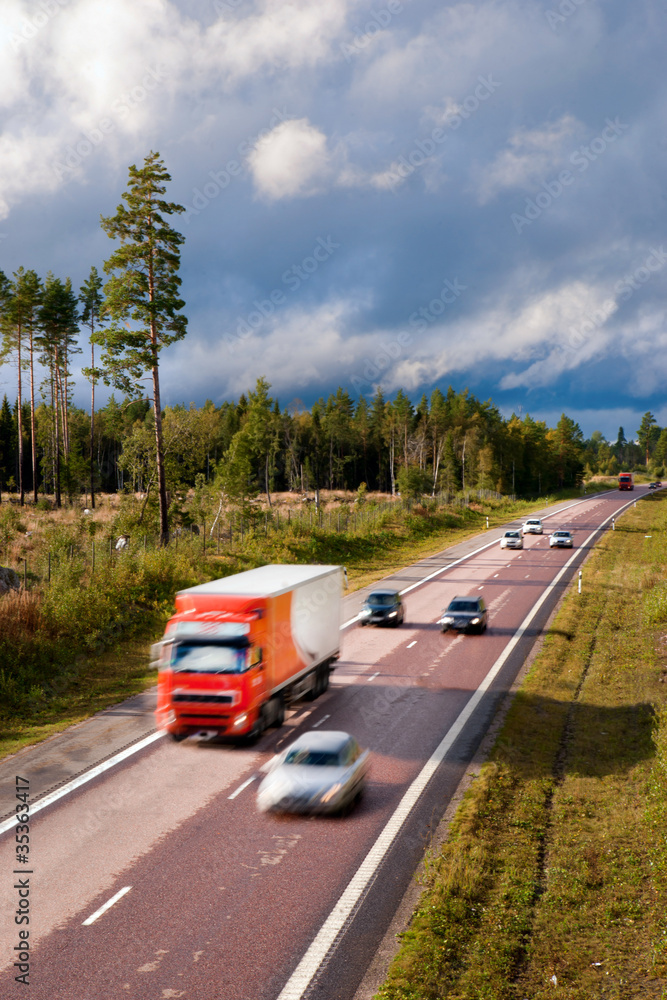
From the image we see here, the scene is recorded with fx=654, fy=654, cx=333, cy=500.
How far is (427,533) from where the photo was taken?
189ft

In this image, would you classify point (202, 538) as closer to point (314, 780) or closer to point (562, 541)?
point (314, 780)

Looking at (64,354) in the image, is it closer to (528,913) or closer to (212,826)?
(212,826)

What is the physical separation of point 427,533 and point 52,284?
3776cm

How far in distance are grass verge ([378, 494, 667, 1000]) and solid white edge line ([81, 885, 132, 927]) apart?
3931mm

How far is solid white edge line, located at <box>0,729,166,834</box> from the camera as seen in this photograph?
11.4 meters

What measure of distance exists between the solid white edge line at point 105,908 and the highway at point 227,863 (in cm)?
3

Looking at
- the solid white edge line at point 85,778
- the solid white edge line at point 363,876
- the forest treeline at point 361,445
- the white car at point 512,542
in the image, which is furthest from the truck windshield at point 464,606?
the forest treeline at point 361,445

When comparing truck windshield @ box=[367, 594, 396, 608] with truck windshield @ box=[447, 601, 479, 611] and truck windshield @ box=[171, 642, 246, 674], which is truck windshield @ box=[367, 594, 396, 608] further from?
truck windshield @ box=[171, 642, 246, 674]

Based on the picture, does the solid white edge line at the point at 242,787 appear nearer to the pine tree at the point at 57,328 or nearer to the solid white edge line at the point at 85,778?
the solid white edge line at the point at 85,778

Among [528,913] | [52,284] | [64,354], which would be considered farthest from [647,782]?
[64,354]

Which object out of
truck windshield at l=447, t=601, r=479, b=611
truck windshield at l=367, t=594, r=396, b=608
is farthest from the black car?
truck windshield at l=447, t=601, r=479, b=611

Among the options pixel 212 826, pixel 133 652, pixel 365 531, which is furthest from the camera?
pixel 365 531

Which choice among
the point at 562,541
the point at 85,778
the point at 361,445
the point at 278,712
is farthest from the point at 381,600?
the point at 361,445

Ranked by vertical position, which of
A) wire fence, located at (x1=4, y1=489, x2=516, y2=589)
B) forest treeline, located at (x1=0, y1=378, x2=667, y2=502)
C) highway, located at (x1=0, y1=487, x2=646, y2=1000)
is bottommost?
highway, located at (x1=0, y1=487, x2=646, y2=1000)
